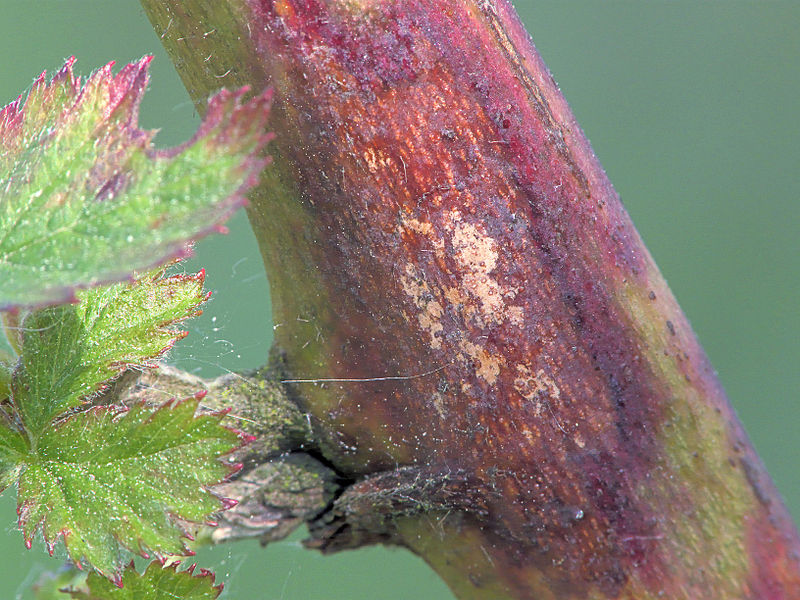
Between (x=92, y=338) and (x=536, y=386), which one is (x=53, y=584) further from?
(x=536, y=386)

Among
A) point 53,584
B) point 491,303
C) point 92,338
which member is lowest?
point 53,584

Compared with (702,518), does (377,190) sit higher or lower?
higher

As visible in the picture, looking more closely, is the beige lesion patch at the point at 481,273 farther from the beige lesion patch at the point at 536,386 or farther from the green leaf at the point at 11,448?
the green leaf at the point at 11,448

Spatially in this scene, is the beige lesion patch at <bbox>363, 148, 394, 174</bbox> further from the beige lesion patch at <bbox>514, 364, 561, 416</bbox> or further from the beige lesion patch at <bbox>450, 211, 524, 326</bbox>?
the beige lesion patch at <bbox>514, 364, 561, 416</bbox>

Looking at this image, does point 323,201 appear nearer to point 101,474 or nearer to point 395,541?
point 101,474

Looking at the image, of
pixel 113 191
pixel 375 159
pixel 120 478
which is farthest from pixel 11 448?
pixel 375 159

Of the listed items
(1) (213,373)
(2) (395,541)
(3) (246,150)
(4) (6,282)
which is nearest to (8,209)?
(4) (6,282)

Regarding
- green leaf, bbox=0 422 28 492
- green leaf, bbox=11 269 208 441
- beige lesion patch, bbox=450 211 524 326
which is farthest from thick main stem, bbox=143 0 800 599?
green leaf, bbox=0 422 28 492
